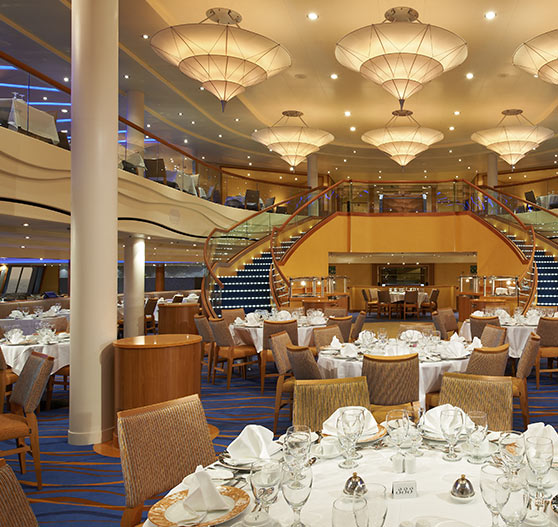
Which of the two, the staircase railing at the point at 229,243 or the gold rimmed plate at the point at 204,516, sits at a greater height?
the staircase railing at the point at 229,243

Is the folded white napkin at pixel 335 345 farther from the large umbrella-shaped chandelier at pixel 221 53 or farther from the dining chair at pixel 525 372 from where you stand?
the large umbrella-shaped chandelier at pixel 221 53

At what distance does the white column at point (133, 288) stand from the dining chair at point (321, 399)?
8856mm

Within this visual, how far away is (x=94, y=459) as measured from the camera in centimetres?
463

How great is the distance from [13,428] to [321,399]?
2.33m

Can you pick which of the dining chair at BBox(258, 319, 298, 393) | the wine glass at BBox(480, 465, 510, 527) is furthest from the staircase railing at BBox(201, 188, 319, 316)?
Answer: the wine glass at BBox(480, 465, 510, 527)

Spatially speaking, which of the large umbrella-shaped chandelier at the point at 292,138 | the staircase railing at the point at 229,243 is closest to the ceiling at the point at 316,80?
the large umbrella-shaped chandelier at the point at 292,138

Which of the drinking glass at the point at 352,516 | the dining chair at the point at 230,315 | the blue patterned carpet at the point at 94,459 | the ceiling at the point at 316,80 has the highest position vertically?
the ceiling at the point at 316,80

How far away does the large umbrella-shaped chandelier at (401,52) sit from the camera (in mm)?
8211

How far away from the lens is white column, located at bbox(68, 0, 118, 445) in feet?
16.5

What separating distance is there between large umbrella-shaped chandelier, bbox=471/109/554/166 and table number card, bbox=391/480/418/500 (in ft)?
44.8

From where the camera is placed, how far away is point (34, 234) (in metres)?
10.7

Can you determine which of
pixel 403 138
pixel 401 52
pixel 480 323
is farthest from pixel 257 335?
pixel 403 138

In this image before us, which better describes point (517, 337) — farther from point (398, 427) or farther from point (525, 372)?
point (398, 427)

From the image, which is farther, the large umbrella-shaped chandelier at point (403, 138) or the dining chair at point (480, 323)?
the large umbrella-shaped chandelier at point (403, 138)
